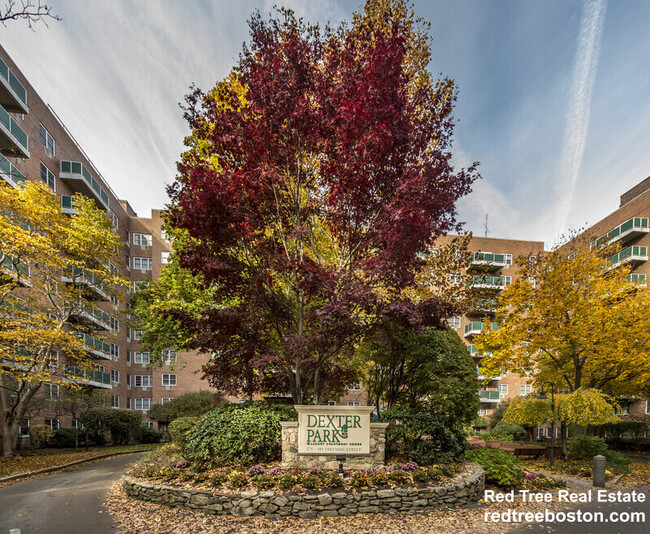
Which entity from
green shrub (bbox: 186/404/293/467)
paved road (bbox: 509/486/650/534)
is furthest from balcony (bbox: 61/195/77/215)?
paved road (bbox: 509/486/650/534)

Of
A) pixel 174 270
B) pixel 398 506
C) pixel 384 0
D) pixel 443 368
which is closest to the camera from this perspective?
pixel 398 506

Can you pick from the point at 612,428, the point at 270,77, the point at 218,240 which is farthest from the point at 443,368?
the point at 612,428

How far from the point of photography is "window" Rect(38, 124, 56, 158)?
27.8m

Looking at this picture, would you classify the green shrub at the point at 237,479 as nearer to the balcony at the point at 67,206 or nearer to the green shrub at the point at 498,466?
the green shrub at the point at 498,466

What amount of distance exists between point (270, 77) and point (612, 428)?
1332 inches

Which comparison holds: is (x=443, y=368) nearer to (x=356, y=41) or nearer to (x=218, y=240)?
(x=218, y=240)

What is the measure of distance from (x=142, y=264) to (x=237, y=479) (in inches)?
1535

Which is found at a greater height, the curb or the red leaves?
the red leaves

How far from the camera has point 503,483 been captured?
9758 millimetres

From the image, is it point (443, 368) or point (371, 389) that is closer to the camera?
point (443, 368)

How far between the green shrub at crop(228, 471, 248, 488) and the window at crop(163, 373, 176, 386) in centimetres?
3314

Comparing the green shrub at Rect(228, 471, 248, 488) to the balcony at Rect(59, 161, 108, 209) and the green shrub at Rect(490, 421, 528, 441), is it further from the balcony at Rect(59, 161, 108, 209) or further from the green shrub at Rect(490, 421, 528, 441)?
the balcony at Rect(59, 161, 108, 209)

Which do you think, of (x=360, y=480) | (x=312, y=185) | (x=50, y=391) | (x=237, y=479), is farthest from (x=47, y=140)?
(x=360, y=480)

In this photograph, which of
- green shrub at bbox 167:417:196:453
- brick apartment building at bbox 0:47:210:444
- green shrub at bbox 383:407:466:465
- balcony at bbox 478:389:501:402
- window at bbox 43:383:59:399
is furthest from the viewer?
balcony at bbox 478:389:501:402
